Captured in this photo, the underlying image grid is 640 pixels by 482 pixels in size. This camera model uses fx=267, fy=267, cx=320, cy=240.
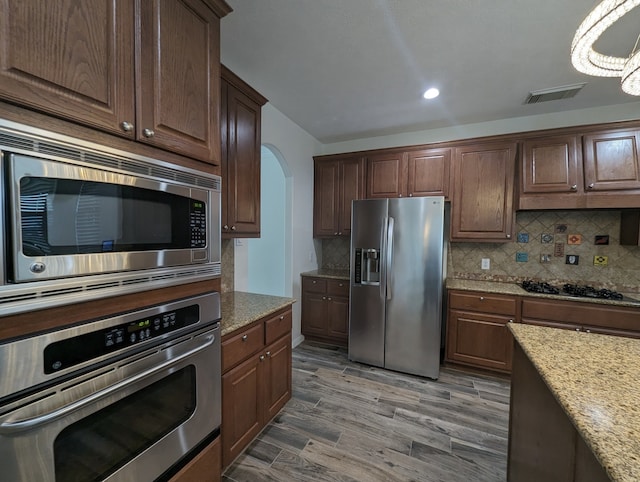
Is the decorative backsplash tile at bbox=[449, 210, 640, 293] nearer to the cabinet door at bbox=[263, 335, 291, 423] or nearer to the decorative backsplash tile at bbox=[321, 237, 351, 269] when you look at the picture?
the decorative backsplash tile at bbox=[321, 237, 351, 269]

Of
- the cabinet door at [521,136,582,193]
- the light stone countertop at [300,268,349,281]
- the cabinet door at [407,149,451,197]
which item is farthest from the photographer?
the light stone countertop at [300,268,349,281]

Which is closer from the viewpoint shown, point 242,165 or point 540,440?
point 540,440

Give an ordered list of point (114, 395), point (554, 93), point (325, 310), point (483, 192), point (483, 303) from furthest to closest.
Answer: point (325, 310), point (483, 192), point (483, 303), point (554, 93), point (114, 395)

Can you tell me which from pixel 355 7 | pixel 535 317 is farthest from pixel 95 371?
pixel 535 317

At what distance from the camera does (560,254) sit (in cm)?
289

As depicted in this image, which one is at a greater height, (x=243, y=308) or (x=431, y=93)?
(x=431, y=93)

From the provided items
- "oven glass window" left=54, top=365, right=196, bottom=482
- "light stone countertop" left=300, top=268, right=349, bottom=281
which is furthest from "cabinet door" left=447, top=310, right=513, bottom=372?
"oven glass window" left=54, top=365, right=196, bottom=482

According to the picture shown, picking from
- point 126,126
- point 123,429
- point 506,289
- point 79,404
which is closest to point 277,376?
point 123,429

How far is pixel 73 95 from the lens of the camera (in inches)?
32.3

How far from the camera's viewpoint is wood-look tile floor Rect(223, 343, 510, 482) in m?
1.65

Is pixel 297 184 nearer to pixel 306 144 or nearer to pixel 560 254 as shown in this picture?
pixel 306 144

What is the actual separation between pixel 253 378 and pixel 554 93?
135 inches

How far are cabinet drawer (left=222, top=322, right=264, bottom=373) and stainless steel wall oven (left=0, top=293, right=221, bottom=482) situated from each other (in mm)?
118

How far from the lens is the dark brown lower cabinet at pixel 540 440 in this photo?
2.68 feet
